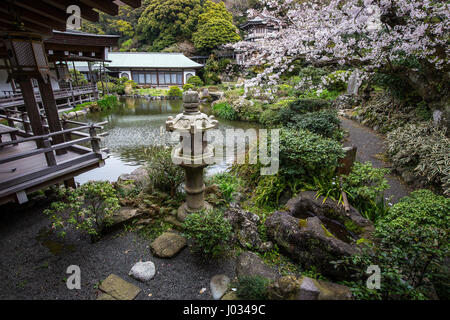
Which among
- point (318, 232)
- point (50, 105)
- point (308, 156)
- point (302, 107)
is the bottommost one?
point (318, 232)

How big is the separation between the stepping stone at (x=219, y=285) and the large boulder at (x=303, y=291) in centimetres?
62

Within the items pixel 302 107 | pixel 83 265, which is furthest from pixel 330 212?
pixel 302 107

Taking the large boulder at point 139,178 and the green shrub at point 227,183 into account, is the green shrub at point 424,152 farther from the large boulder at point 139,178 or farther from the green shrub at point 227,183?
the large boulder at point 139,178

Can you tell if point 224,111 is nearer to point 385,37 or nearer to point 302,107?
point 302,107

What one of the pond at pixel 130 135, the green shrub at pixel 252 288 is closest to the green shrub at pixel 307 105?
the pond at pixel 130 135

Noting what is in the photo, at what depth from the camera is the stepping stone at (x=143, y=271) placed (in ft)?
9.38

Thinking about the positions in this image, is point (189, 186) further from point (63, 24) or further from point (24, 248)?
point (63, 24)

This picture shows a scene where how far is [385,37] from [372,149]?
3.29m

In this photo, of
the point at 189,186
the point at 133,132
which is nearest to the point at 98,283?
the point at 189,186

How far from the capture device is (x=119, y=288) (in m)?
2.72

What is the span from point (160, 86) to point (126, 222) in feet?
88.0

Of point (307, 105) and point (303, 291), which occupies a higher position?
point (307, 105)

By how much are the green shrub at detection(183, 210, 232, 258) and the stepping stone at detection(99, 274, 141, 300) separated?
906mm

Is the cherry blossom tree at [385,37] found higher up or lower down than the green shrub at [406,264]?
higher up
